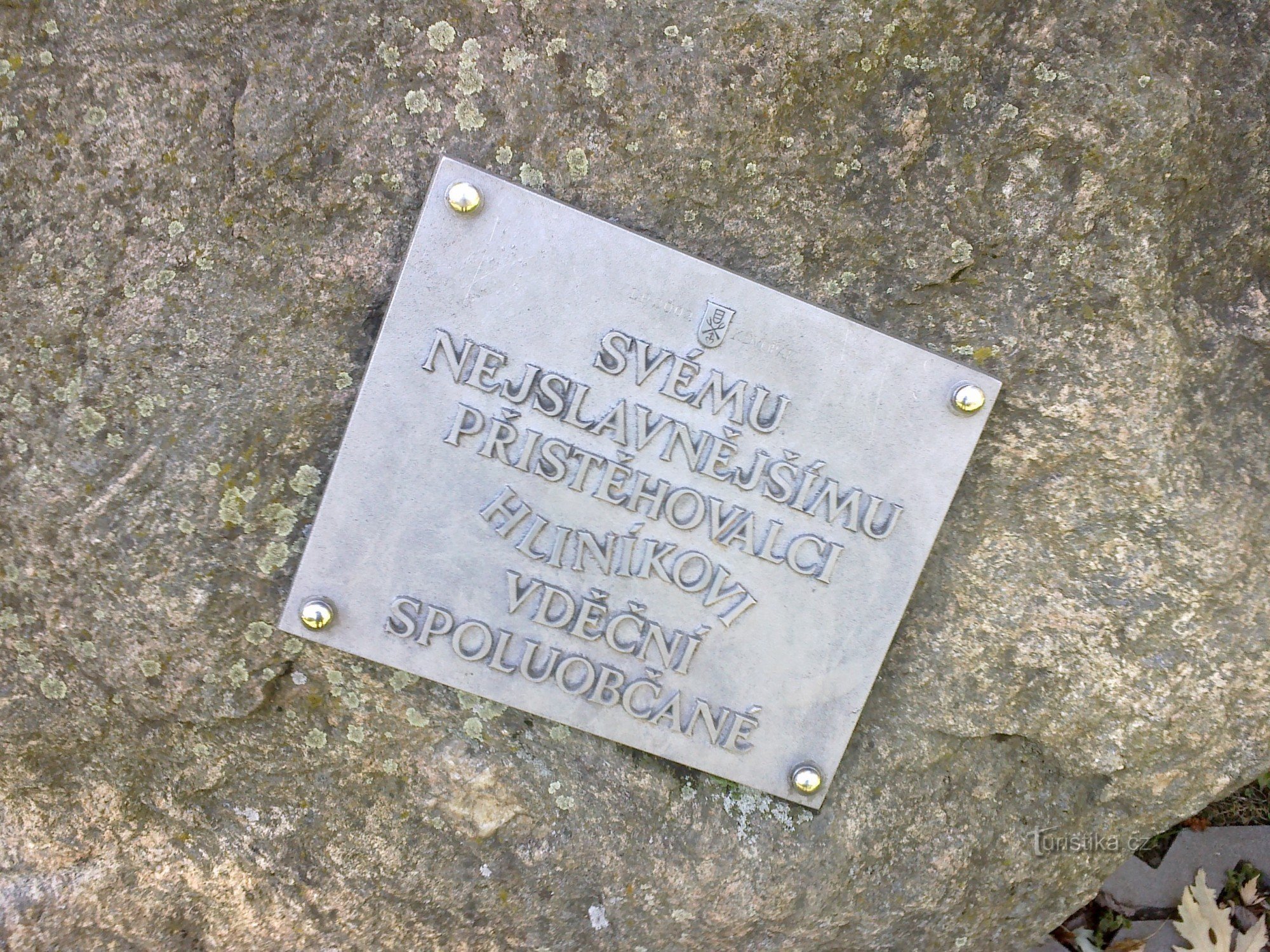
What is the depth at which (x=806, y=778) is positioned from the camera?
1592 millimetres

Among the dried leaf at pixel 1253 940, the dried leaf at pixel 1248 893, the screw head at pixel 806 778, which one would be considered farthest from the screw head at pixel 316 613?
the dried leaf at pixel 1248 893

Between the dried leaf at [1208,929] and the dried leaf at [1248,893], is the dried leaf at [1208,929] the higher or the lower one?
the lower one

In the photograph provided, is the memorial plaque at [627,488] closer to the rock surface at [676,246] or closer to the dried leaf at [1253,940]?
the rock surface at [676,246]

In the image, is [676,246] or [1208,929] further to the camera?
[1208,929]

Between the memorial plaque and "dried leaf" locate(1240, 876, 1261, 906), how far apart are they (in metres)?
1.71

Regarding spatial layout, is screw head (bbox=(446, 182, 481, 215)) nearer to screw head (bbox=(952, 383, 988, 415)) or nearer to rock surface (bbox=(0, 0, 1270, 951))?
rock surface (bbox=(0, 0, 1270, 951))

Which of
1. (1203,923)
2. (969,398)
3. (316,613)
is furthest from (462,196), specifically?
(1203,923)

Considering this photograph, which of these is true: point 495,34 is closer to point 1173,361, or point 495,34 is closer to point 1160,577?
point 1173,361

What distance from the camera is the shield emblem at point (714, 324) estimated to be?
4.93 ft

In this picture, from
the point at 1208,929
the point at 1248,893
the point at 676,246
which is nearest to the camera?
the point at 676,246

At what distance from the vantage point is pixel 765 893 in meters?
1.63

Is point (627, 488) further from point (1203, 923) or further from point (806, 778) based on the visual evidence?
point (1203, 923)

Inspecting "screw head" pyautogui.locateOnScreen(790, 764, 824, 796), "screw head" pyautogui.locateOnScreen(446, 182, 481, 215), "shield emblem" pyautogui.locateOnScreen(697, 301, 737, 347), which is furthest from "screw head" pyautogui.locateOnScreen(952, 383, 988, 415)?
"screw head" pyautogui.locateOnScreen(446, 182, 481, 215)

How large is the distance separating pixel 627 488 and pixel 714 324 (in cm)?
29
